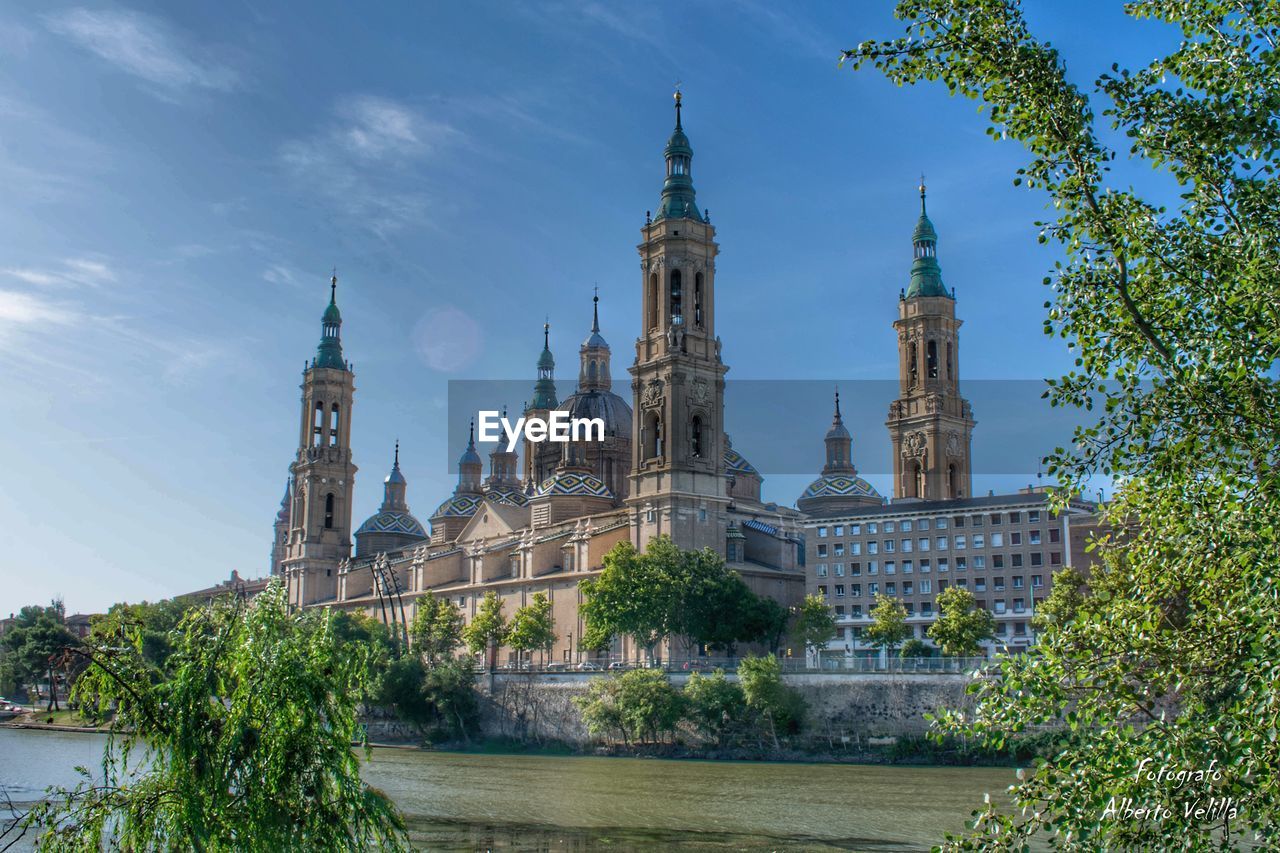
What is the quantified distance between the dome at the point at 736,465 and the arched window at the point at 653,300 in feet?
65.8

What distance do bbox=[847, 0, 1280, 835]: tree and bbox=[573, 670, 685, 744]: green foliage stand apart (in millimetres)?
59960

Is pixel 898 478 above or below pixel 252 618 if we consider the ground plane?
above

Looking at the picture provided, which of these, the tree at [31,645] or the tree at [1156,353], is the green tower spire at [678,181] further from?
the tree at [1156,353]

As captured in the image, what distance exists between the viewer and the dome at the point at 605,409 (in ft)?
427

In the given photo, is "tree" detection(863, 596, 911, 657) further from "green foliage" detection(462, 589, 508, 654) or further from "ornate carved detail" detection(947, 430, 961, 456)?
"ornate carved detail" detection(947, 430, 961, 456)

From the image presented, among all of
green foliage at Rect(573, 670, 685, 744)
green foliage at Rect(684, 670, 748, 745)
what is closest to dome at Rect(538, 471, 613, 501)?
green foliage at Rect(573, 670, 685, 744)

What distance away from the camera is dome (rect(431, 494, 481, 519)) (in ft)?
470

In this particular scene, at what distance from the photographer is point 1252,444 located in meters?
13.8

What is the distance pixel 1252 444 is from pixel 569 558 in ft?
310

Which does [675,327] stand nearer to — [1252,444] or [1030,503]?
[1030,503]

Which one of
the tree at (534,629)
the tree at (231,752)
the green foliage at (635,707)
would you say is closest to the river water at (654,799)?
the green foliage at (635,707)

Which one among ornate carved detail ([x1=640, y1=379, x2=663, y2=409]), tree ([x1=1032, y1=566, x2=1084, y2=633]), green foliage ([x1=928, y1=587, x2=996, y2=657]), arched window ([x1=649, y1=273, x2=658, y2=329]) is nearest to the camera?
tree ([x1=1032, y1=566, x2=1084, y2=633])

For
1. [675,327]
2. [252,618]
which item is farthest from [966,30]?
[675,327]

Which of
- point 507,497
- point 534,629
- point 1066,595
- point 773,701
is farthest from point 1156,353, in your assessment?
point 507,497
